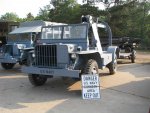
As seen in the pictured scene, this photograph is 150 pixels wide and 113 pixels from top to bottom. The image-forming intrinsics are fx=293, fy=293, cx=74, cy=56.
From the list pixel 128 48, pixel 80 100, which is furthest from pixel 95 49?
pixel 128 48

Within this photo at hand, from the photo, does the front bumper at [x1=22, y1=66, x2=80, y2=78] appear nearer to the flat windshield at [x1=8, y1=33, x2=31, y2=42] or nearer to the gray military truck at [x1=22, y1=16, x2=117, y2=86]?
the gray military truck at [x1=22, y1=16, x2=117, y2=86]

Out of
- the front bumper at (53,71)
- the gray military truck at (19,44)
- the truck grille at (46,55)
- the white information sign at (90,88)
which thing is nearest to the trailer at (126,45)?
the gray military truck at (19,44)

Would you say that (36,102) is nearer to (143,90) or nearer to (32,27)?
(143,90)

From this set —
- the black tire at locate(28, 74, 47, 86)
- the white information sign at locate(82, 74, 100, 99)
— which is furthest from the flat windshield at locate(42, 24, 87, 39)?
the white information sign at locate(82, 74, 100, 99)

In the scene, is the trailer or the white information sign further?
the trailer

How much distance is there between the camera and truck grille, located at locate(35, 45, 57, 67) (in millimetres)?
8758

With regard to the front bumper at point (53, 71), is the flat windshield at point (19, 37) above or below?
above

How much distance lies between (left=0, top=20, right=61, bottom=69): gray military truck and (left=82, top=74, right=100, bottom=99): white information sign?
4387mm

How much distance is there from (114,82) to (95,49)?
1403 millimetres

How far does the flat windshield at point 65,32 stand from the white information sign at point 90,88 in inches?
78.6

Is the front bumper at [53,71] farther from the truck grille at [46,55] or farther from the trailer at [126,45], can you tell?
the trailer at [126,45]

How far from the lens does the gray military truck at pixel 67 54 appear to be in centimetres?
856

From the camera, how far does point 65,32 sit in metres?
10.0

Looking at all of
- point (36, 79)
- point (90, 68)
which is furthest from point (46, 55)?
point (90, 68)
